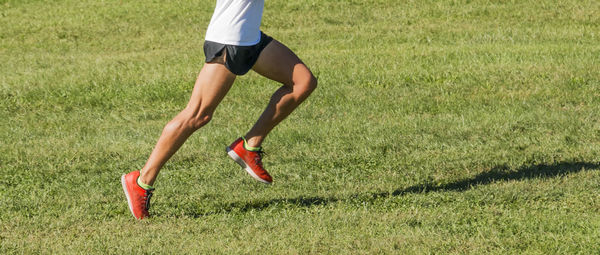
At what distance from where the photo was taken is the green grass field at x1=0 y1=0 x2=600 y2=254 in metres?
4.86

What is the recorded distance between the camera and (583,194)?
18.0 ft

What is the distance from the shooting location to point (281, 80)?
5.44m

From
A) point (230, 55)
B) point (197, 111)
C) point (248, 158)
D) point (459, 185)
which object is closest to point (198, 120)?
point (197, 111)

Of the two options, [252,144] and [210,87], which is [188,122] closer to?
[210,87]

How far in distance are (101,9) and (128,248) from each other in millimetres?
13824

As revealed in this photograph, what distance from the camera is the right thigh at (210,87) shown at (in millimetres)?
5098

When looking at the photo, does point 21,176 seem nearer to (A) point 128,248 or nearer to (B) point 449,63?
(A) point 128,248

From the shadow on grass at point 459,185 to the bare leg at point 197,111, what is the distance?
18.1 inches

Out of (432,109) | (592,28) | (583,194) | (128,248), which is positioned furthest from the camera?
(592,28)

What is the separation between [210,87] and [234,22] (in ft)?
1.40

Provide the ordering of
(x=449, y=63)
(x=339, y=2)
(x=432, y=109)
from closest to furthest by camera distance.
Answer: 1. (x=432, y=109)
2. (x=449, y=63)
3. (x=339, y=2)

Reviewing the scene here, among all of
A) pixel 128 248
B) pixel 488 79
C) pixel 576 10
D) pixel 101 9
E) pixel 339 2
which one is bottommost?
pixel 101 9

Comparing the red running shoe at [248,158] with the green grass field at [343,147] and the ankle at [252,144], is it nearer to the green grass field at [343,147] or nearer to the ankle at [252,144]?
the ankle at [252,144]

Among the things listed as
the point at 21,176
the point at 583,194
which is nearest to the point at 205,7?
the point at 21,176
